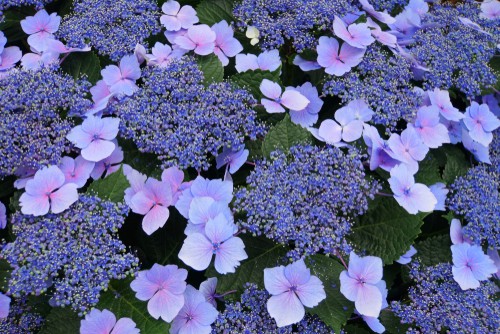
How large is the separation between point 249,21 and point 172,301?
2.70 feet

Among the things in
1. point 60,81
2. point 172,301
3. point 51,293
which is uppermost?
point 60,81

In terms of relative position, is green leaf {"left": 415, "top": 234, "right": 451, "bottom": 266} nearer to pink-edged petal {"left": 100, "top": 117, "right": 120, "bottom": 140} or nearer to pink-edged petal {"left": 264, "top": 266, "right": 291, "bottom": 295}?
pink-edged petal {"left": 264, "top": 266, "right": 291, "bottom": 295}

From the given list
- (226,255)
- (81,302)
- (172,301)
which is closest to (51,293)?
(81,302)

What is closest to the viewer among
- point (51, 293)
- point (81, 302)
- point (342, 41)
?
point (81, 302)

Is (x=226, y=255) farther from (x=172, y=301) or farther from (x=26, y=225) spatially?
(x=26, y=225)

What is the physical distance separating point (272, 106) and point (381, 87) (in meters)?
0.31

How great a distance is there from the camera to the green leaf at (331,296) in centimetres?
119

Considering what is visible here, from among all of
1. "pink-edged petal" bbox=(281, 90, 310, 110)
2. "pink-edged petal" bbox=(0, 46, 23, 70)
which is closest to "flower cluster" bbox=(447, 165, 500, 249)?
"pink-edged petal" bbox=(281, 90, 310, 110)

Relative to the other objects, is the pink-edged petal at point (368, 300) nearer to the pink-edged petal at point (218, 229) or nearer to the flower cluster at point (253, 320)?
the flower cluster at point (253, 320)

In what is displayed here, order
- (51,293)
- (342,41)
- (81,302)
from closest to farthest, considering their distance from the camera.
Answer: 1. (81,302)
2. (51,293)
3. (342,41)

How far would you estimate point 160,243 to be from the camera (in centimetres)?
135

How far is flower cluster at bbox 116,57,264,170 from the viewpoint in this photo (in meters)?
1.27

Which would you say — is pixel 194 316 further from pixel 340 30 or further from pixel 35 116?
pixel 340 30

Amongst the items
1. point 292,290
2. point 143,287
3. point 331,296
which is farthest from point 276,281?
point 143,287
